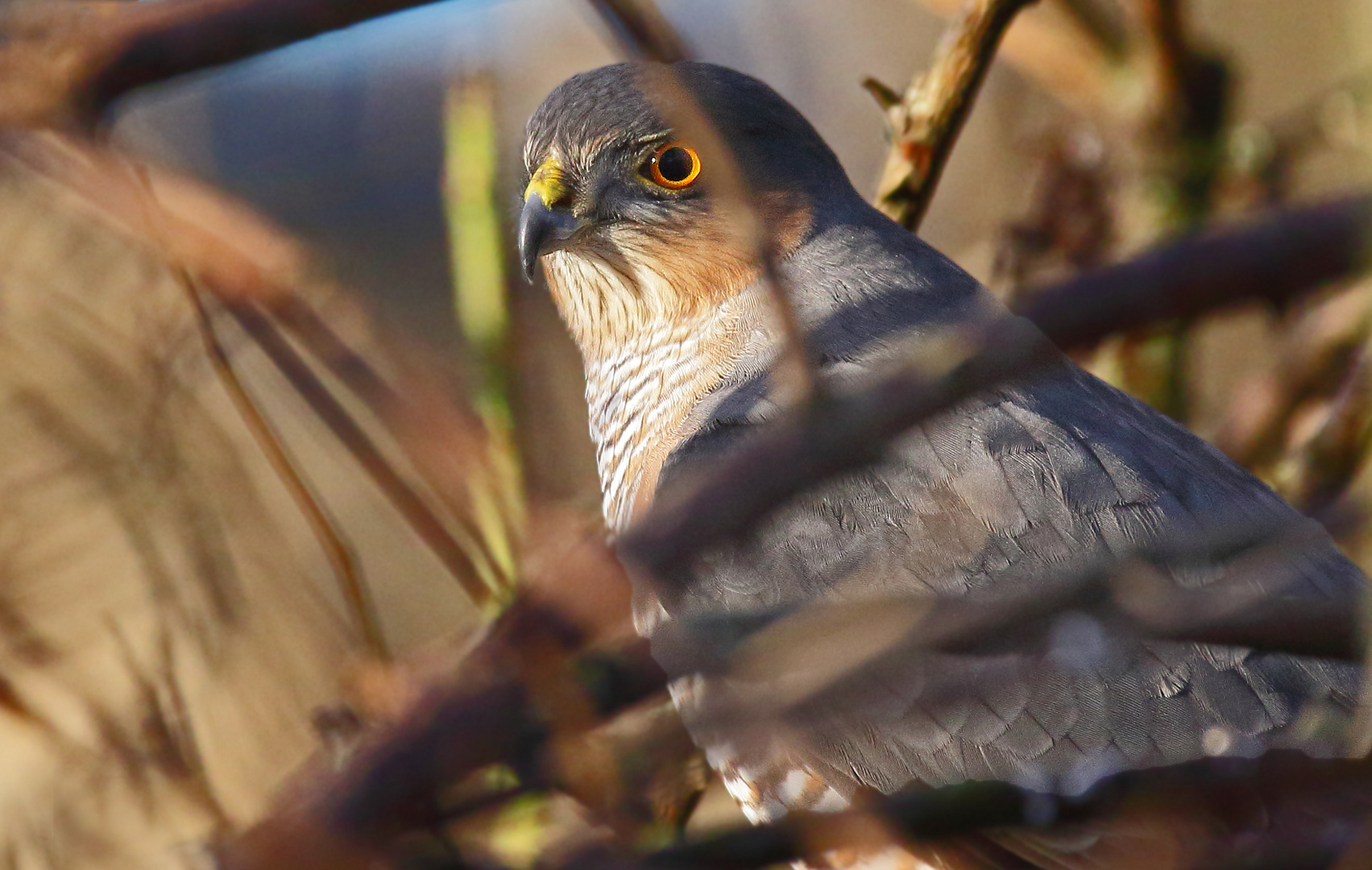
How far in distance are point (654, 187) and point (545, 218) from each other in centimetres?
31

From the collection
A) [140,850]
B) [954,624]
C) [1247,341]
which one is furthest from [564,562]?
[1247,341]

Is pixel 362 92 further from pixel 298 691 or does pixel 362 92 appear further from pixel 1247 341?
pixel 1247 341

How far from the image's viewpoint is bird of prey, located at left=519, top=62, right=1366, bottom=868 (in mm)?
2414

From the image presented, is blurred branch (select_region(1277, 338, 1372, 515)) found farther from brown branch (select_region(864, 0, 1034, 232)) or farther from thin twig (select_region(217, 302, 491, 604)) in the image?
thin twig (select_region(217, 302, 491, 604))

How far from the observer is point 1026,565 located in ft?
8.23

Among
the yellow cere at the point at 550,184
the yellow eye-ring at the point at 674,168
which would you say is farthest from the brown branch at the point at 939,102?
the yellow cere at the point at 550,184

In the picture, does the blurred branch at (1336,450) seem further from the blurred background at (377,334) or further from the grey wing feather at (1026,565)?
the grey wing feather at (1026,565)

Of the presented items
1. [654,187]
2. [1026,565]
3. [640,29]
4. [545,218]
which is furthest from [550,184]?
[640,29]

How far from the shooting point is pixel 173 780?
2.61m

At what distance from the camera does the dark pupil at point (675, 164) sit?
3.34 meters

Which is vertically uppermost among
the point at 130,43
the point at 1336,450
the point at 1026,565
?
the point at 130,43

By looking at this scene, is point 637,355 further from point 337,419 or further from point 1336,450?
point 1336,450

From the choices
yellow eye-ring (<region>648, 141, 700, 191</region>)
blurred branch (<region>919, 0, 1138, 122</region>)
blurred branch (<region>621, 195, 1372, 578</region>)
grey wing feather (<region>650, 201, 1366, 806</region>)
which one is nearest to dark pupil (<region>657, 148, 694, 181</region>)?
yellow eye-ring (<region>648, 141, 700, 191</region>)

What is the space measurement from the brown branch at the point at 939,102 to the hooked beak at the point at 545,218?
2.62 ft
